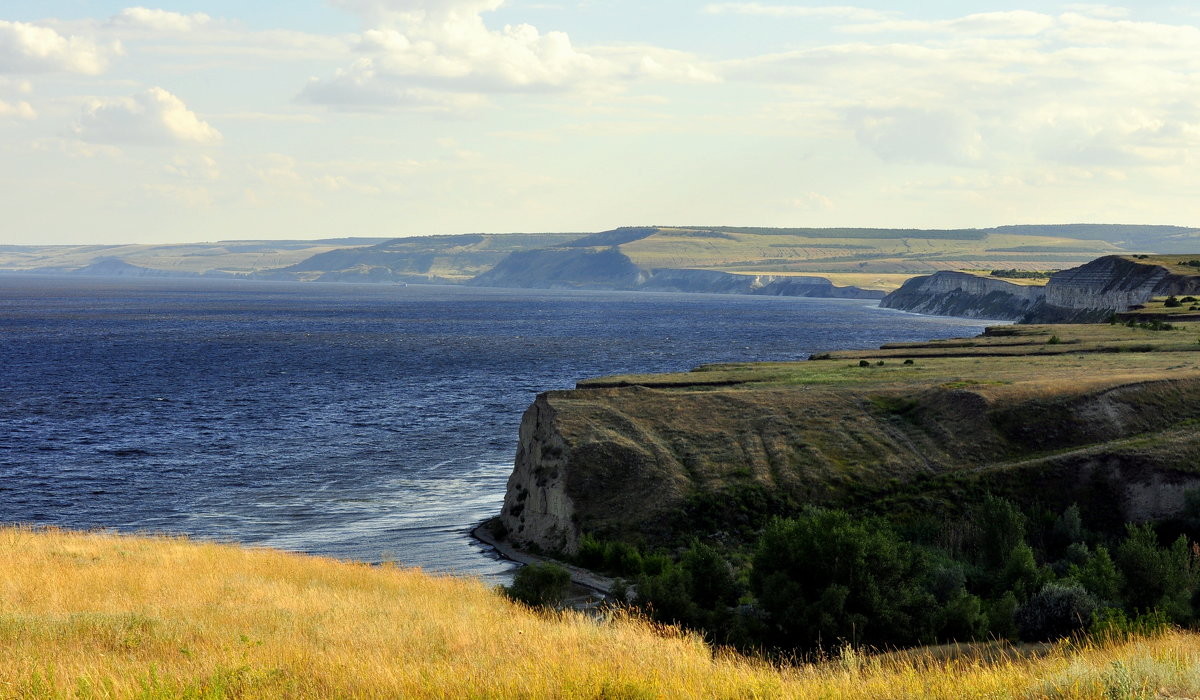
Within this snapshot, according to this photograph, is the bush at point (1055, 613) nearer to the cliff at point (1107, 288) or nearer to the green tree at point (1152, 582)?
the green tree at point (1152, 582)

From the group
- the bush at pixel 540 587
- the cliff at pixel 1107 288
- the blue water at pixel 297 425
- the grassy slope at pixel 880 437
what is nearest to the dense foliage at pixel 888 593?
the bush at pixel 540 587

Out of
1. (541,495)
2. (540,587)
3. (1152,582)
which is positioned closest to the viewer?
(1152,582)

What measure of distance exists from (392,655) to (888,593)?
1138 cm

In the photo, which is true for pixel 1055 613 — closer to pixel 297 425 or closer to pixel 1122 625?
pixel 1122 625

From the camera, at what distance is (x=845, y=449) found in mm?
39625

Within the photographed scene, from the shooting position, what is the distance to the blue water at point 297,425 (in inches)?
1695

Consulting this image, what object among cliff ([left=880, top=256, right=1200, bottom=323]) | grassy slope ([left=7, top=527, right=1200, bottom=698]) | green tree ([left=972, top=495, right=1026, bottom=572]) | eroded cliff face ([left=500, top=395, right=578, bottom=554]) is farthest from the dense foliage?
cliff ([left=880, top=256, right=1200, bottom=323])

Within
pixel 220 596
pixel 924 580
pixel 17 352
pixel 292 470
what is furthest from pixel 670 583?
pixel 17 352

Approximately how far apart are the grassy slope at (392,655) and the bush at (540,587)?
98cm

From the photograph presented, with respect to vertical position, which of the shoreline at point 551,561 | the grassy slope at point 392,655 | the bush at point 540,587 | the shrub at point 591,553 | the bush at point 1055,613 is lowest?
the shoreline at point 551,561

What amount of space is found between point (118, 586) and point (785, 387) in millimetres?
32399

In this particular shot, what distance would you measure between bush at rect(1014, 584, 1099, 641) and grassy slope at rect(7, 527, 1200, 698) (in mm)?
1815

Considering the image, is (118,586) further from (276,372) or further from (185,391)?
(276,372)

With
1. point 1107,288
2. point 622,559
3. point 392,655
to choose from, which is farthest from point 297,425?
point 1107,288
